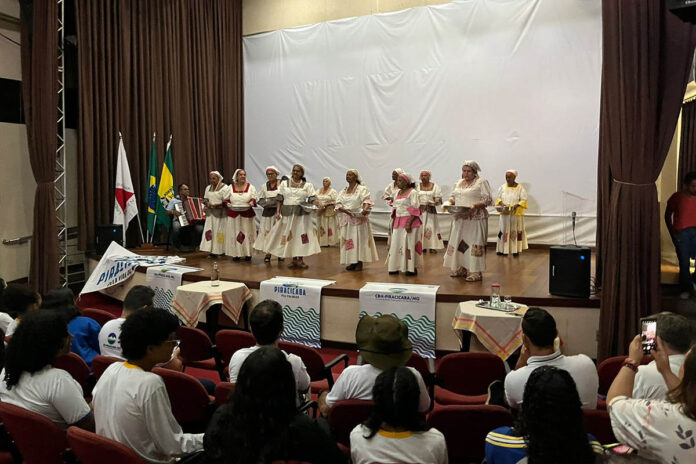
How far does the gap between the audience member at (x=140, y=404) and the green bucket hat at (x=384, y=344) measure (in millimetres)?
786

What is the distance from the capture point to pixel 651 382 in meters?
2.25

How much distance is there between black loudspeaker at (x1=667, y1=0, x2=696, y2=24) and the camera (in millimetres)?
3654

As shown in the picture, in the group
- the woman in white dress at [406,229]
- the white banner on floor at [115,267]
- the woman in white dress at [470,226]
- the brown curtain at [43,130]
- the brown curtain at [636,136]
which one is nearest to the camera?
the brown curtain at [636,136]

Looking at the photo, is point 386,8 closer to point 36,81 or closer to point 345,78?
point 345,78

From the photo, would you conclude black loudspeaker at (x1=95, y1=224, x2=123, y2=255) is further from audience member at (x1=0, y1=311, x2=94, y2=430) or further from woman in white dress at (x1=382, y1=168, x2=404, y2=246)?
audience member at (x1=0, y1=311, x2=94, y2=430)

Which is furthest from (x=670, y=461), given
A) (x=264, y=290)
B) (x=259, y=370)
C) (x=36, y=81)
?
(x=36, y=81)

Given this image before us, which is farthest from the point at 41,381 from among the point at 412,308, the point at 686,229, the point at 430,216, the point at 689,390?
the point at 430,216

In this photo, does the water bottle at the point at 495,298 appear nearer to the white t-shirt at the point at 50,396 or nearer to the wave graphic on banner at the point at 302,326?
the wave graphic on banner at the point at 302,326

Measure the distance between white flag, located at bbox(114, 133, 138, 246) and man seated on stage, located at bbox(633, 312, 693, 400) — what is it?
8125 mm

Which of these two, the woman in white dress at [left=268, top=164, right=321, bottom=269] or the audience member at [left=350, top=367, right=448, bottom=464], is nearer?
the audience member at [left=350, top=367, right=448, bottom=464]

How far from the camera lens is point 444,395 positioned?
326 cm

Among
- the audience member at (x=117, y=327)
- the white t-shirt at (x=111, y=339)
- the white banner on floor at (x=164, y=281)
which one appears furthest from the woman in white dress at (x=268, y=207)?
the white t-shirt at (x=111, y=339)

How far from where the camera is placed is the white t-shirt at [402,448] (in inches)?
69.7

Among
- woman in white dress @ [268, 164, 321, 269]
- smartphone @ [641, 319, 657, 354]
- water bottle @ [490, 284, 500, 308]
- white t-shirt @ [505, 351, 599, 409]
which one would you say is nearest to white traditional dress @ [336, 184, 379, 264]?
woman in white dress @ [268, 164, 321, 269]
